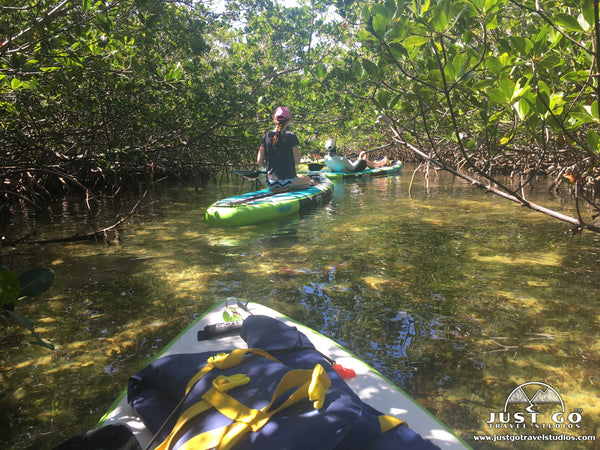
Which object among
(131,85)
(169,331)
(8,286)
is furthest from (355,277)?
(131,85)

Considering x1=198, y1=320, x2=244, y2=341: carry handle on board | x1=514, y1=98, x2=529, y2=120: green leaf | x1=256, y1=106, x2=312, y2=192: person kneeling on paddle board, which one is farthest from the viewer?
x1=256, y1=106, x2=312, y2=192: person kneeling on paddle board

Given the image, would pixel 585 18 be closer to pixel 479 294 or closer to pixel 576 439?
pixel 576 439

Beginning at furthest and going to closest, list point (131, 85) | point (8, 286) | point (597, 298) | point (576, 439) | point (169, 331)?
point (131, 85)
point (597, 298)
point (169, 331)
point (576, 439)
point (8, 286)

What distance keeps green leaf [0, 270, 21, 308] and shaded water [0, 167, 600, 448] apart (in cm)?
122

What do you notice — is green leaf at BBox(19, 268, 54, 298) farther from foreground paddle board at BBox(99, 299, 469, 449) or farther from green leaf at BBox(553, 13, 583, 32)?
green leaf at BBox(553, 13, 583, 32)

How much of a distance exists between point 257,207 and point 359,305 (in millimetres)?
3109

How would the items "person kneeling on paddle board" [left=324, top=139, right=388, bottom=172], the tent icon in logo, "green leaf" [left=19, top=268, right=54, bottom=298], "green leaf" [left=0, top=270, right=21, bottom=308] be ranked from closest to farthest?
"green leaf" [left=0, top=270, right=21, bottom=308], "green leaf" [left=19, top=268, right=54, bottom=298], the tent icon in logo, "person kneeling on paddle board" [left=324, top=139, right=388, bottom=172]

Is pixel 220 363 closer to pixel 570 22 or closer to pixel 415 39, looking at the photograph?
pixel 415 39

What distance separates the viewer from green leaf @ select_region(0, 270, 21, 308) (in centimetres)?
95

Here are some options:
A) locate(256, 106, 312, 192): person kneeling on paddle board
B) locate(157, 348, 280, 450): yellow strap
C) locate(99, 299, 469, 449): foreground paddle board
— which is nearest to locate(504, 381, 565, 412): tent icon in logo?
locate(99, 299, 469, 449): foreground paddle board

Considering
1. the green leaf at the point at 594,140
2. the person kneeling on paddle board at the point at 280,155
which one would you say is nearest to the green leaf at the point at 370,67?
the green leaf at the point at 594,140

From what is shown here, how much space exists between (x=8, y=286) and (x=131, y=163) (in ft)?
23.6

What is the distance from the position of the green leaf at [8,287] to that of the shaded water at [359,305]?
1.22 metres

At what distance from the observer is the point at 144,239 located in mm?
5371
